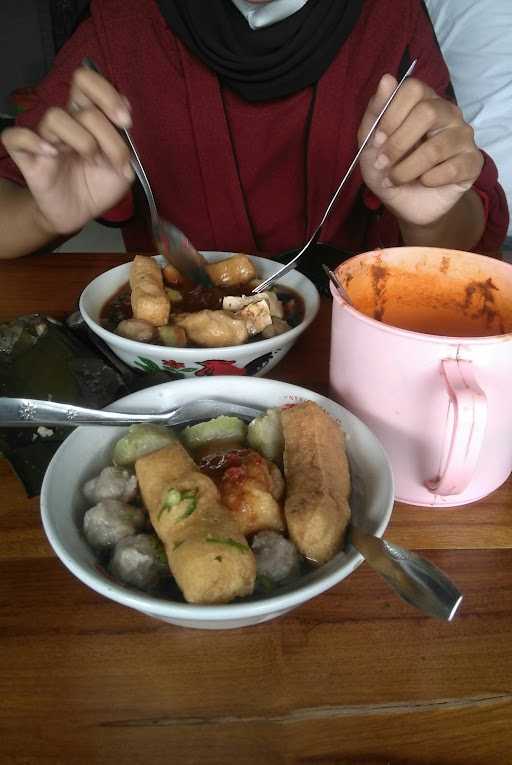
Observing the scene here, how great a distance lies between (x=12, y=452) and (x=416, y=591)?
0.32m

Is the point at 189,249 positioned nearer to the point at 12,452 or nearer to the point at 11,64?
the point at 12,452

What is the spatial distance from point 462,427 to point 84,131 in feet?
1.67

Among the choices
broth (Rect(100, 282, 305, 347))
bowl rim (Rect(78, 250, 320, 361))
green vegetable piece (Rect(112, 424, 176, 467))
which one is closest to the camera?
green vegetable piece (Rect(112, 424, 176, 467))

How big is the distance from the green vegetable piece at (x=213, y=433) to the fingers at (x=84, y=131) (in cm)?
37

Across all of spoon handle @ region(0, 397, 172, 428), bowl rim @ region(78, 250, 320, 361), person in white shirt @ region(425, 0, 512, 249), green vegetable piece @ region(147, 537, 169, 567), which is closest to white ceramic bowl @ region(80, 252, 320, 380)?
bowl rim @ region(78, 250, 320, 361)

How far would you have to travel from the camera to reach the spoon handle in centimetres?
41

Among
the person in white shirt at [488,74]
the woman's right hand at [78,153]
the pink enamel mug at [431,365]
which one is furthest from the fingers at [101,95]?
the person in white shirt at [488,74]

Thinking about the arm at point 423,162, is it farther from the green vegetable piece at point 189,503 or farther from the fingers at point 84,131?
the green vegetable piece at point 189,503

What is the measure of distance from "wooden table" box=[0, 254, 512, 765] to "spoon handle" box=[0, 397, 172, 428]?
85 mm

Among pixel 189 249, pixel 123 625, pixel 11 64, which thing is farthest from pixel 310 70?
pixel 11 64

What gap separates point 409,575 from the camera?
0.33 meters

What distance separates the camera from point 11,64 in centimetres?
285

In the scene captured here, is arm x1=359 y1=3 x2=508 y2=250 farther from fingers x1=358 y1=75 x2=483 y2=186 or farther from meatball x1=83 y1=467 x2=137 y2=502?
meatball x1=83 y1=467 x2=137 y2=502

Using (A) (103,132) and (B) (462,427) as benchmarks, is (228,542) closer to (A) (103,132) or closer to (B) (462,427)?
(B) (462,427)
